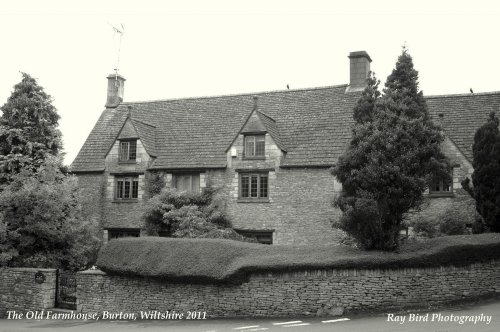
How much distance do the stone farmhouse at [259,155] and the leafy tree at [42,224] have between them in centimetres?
539

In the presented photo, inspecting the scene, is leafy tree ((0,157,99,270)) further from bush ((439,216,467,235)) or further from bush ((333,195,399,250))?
bush ((439,216,467,235))

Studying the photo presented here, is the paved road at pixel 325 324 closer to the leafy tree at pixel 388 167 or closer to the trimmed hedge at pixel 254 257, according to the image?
the trimmed hedge at pixel 254 257

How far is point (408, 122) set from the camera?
1609cm

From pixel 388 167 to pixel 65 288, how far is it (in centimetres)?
1321

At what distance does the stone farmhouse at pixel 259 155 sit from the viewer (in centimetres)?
2492

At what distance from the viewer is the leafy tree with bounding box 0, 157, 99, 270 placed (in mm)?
20984

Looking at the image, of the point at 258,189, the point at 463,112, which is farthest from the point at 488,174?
the point at 258,189

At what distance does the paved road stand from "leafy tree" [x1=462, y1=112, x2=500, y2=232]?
14.3 feet

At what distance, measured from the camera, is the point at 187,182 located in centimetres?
2744

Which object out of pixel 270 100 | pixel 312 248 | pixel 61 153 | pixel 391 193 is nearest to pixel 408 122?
pixel 391 193

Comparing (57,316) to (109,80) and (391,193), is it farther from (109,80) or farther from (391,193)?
(109,80)

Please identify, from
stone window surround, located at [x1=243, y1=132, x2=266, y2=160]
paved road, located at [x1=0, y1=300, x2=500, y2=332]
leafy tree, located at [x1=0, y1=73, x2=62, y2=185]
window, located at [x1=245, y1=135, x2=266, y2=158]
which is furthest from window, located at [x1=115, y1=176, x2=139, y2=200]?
paved road, located at [x1=0, y1=300, x2=500, y2=332]

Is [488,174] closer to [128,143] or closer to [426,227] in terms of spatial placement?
[426,227]

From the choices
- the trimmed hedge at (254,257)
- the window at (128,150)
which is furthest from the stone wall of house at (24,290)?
the window at (128,150)
